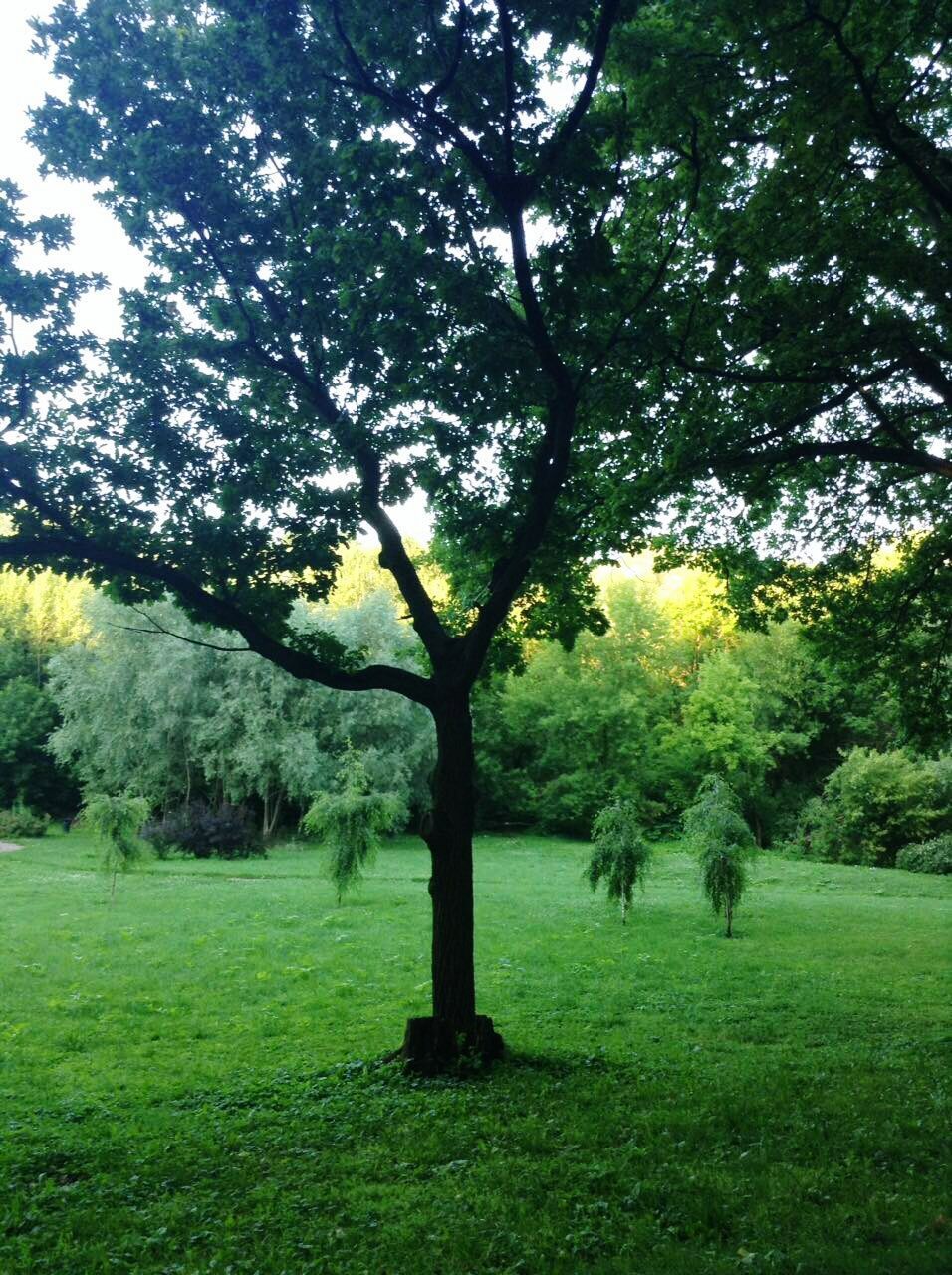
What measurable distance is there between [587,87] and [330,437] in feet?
13.8

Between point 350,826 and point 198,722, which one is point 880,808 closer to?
point 350,826

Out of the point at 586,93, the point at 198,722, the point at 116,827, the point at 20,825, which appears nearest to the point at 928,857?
the point at 116,827

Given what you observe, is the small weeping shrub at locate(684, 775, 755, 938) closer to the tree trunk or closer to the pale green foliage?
the tree trunk

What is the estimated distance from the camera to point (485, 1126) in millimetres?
6469

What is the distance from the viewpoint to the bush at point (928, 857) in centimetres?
3017

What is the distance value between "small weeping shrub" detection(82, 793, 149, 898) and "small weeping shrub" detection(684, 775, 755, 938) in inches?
514

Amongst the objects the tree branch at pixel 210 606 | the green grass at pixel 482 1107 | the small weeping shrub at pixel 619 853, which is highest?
the tree branch at pixel 210 606

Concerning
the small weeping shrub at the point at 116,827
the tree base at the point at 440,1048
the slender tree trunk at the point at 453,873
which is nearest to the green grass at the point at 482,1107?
the tree base at the point at 440,1048

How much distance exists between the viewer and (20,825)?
126 feet

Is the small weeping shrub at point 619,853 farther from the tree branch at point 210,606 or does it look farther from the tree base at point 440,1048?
the tree branch at point 210,606

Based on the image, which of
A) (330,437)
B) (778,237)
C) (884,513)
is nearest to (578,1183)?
(330,437)

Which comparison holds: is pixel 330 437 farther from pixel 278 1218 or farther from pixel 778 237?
pixel 278 1218

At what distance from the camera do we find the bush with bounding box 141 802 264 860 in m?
30.5

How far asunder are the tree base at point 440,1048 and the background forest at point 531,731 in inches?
694
